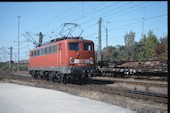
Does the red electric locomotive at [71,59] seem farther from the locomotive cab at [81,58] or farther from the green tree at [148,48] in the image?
the green tree at [148,48]

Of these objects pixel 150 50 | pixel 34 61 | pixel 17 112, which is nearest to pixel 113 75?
pixel 34 61

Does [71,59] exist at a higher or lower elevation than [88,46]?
lower

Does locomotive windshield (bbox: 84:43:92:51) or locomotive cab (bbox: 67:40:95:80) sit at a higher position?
locomotive windshield (bbox: 84:43:92:51)

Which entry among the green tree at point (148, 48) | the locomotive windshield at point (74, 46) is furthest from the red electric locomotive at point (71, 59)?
the green tree at point (148, 48)

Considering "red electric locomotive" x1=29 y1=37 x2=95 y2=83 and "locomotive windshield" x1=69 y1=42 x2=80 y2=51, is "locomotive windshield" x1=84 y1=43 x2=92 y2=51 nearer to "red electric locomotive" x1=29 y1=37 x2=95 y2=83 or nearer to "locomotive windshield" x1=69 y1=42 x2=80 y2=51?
"red electric locomotive" x1=29 y1=37 x2=95 y2=83

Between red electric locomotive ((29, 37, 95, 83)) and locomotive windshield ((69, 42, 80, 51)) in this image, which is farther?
locomotive windshield ((69, 42, 80, 51))

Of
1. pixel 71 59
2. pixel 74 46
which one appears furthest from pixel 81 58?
pixel 74 46

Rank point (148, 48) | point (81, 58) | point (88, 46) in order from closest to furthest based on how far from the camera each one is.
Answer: point (81, 58)
point (88, 46)
point (148, 48)

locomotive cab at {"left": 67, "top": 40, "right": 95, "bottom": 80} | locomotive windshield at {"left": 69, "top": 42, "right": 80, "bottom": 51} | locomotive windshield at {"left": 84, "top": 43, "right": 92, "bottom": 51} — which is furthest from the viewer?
locomotive windshield at {"left": 84, "top": 43, "right": 92, "bottom": 51}

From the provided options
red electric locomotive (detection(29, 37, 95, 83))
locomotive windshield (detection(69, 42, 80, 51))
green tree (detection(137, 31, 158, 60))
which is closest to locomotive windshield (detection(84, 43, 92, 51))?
red electric locomotive (detection(29, 37, 95, 83))

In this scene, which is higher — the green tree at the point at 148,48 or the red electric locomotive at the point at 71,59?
the green tree at the point at 148,48

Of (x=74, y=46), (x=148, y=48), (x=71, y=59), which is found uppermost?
(x=148, y=48)

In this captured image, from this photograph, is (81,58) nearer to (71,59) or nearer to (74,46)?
(71,59)

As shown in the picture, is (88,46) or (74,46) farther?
(88,46)
